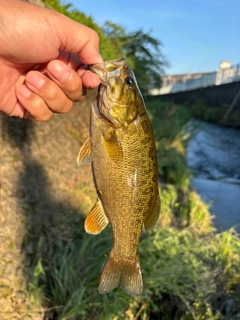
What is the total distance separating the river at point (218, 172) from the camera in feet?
26.4

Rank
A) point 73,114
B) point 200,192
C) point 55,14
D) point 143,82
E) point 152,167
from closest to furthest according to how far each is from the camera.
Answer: point 152,167 → point 55,14 → point 73,114 → point 200,192 → point 143,82

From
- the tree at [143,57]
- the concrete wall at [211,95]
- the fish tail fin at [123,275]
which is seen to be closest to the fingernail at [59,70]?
the fish tail fin at [123,275]

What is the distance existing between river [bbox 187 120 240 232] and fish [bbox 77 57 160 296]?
4.29 m

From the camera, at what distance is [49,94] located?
242 cm

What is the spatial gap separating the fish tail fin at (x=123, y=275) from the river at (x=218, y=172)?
4.12m

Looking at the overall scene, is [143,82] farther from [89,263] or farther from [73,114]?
[89,263]

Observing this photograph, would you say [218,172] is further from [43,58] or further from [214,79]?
[214,79]

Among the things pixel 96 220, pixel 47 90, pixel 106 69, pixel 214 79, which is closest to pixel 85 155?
pixel 96 220

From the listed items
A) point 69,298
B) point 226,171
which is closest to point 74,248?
point 69,298

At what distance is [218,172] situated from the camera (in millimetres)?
12555

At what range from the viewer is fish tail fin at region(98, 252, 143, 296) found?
2.18m

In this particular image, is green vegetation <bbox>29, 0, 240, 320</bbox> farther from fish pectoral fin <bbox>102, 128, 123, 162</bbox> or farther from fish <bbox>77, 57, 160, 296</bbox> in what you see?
fish pectoral fin <bbox>102, 128, 123, 162</bbox>

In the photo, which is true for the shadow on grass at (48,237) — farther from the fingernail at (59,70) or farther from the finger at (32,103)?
the fingernail at (59,70)

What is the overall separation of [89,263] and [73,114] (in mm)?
3032
